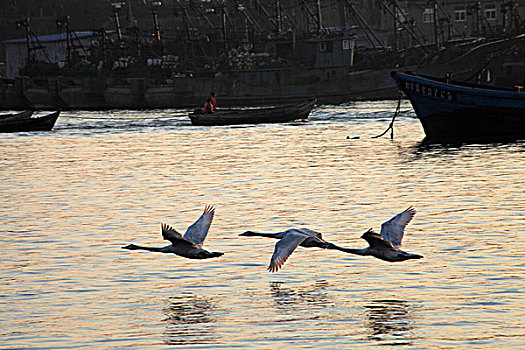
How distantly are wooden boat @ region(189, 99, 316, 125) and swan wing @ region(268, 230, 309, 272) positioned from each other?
4554 cm

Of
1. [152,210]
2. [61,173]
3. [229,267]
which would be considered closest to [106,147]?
[61,173]

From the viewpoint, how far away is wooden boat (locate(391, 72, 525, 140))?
1711 inches

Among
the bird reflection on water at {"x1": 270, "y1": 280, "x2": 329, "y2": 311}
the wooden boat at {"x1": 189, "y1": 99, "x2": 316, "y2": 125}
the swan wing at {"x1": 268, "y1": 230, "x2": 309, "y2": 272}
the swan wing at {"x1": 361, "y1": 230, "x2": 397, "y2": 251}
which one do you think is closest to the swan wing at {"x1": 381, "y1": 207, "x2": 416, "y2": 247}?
the swan wing at {"x1": 361, "y1": 230, "x2": 397, "y2": 251}

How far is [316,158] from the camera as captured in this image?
42938mm

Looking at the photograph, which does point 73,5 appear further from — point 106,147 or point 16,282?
point 16,282

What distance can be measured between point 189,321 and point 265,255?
18.0 ft

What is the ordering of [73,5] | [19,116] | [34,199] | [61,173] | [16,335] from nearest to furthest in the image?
[16,335] → [34,199] → [61,173] → [19,116] → [73,5]

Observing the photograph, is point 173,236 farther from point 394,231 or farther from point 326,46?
point 326,46

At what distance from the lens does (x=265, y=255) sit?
67.6 ft

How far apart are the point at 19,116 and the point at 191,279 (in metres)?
48.1

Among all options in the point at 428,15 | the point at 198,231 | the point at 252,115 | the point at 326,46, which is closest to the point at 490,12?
the point at 428,15

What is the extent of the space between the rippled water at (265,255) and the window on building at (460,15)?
212 ft

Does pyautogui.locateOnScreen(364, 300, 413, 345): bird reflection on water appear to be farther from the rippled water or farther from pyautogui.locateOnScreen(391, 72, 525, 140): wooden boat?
pyautogui.locateOnScreen(391, 72, 525, 140): wooden boat

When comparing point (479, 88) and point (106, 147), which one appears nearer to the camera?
point (479, 88)
